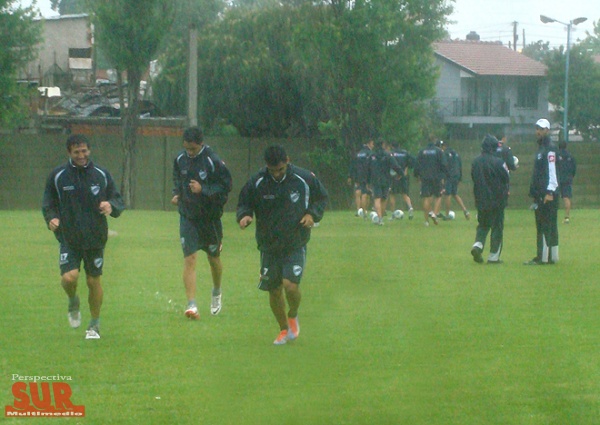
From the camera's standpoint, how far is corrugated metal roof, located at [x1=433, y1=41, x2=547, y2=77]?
175 feet

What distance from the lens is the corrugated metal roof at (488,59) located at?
5322cm

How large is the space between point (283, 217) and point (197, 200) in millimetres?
1815

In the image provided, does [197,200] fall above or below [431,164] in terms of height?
above

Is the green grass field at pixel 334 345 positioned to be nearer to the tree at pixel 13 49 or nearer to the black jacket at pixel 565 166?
the black jacket at pixel 565 166

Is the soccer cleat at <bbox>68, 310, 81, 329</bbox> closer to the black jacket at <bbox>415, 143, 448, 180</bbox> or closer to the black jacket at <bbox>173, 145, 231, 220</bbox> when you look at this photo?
the black jacket at <bbox>173, 145, 231, 220</bbox>

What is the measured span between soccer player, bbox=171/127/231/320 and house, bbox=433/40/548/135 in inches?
1619

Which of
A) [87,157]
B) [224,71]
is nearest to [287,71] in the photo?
[224,71]

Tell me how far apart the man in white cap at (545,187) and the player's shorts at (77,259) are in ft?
26.6

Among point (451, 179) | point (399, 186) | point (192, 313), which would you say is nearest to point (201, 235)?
point (192, 313)

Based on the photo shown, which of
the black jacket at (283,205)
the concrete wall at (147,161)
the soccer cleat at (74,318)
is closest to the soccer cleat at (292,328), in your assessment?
the black jacket at (283,205)

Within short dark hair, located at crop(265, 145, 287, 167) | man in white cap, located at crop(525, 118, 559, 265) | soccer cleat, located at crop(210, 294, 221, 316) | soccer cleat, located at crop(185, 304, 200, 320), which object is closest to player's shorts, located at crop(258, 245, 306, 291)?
short dark hair, located at crop(265, 145, 287, 167)

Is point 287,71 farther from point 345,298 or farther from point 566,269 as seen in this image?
point 345,298

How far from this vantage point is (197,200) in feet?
36.9

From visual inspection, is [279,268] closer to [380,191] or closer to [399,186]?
[380,191]
